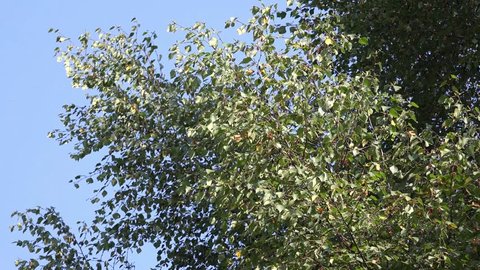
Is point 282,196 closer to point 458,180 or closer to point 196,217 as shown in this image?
point 458,180

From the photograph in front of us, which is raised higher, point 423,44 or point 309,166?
point 423,44

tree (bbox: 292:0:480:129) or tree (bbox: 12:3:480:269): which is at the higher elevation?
tree (bbox: 292:0:480:129)

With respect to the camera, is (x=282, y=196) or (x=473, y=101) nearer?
(x=282, y=196)

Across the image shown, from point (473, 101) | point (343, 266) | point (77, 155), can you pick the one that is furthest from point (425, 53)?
point (343, 266)

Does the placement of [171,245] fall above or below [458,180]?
above

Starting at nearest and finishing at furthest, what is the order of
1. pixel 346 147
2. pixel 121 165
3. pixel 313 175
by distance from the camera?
pixel 313 175, pixel 346 147, pixel 121 165

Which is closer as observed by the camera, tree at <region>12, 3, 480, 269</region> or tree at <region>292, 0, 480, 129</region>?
tree at <region>12, 3, 480, 269</region>

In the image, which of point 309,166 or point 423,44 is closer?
point 309,166

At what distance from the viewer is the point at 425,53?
1927 centimetres

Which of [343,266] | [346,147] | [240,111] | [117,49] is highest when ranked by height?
[117,49]

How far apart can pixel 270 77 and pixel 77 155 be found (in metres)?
5.37

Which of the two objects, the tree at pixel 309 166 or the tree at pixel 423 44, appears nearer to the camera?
the tree at pixel 309 166

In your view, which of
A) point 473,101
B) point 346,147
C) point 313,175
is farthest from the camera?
point 473,101

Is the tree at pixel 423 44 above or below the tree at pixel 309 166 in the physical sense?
above
